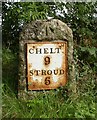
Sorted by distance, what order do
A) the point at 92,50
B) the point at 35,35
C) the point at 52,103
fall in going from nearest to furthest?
the point at 52,103, the point at 35,35, the point at 92,50

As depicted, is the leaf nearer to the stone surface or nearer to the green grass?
the green grass

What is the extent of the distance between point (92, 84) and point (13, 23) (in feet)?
6.07

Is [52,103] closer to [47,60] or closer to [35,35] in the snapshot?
[47,60]

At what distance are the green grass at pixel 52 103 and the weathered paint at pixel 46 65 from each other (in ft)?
0.40

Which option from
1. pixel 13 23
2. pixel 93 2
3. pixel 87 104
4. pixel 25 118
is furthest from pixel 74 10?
pixel 25 118

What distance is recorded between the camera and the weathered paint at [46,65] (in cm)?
421

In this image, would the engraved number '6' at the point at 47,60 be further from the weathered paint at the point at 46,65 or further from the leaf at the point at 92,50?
the leaf at the point at 92,50

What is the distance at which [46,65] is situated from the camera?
4.23m

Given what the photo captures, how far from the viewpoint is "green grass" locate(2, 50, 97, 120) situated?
378 centimetres

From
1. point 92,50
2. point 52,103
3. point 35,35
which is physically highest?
point 35,35

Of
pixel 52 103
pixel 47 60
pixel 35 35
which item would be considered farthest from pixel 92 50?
pixel 52 103

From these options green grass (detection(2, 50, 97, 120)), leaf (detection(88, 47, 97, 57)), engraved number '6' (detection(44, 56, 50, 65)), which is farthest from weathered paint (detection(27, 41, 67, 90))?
leaf (detection(88, 47, 97, 57))

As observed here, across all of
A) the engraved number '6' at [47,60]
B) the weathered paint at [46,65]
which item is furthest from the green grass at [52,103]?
the engraved number '6' at [47,60]

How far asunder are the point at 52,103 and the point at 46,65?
0.51 m
